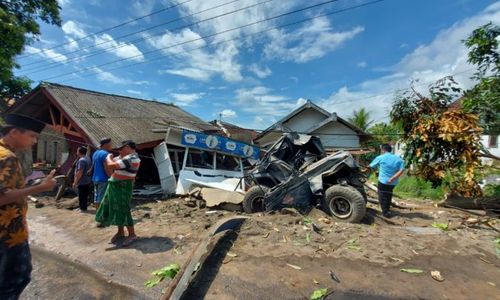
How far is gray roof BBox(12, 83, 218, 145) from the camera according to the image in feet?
37.1

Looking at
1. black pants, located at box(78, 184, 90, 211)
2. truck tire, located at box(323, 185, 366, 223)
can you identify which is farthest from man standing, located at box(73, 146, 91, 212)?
truck tire, located at box(323, 185, 366, 223)

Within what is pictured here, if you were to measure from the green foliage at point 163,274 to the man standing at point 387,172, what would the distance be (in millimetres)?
5160

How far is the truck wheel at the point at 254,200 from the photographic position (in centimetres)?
787

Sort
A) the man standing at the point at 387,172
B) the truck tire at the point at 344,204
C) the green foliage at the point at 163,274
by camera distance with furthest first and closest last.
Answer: the man standing at the point at 387,172 < the truck tire at the point at 344,204 < the green foliage at the point at 163,274

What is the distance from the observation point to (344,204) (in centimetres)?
701

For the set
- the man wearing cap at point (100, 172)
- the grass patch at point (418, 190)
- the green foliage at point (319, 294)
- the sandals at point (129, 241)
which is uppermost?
the man wearing cap at point (100, 172)

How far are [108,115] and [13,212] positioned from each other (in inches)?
465

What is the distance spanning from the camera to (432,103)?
824 centimetres

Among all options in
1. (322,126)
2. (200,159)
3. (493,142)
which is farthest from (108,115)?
(493,142)

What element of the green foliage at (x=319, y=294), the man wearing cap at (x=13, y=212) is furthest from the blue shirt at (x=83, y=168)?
the green foliage at (x=319, y=294)

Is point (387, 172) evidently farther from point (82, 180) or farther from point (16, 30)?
point (16, 30)

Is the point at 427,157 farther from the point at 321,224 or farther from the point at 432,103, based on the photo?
the point at 321,224

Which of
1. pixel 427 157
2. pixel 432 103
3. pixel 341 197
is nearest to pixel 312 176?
pixel 341 197

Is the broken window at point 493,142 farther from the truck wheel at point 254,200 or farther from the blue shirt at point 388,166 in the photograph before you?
the truck wheel at point 254,200
